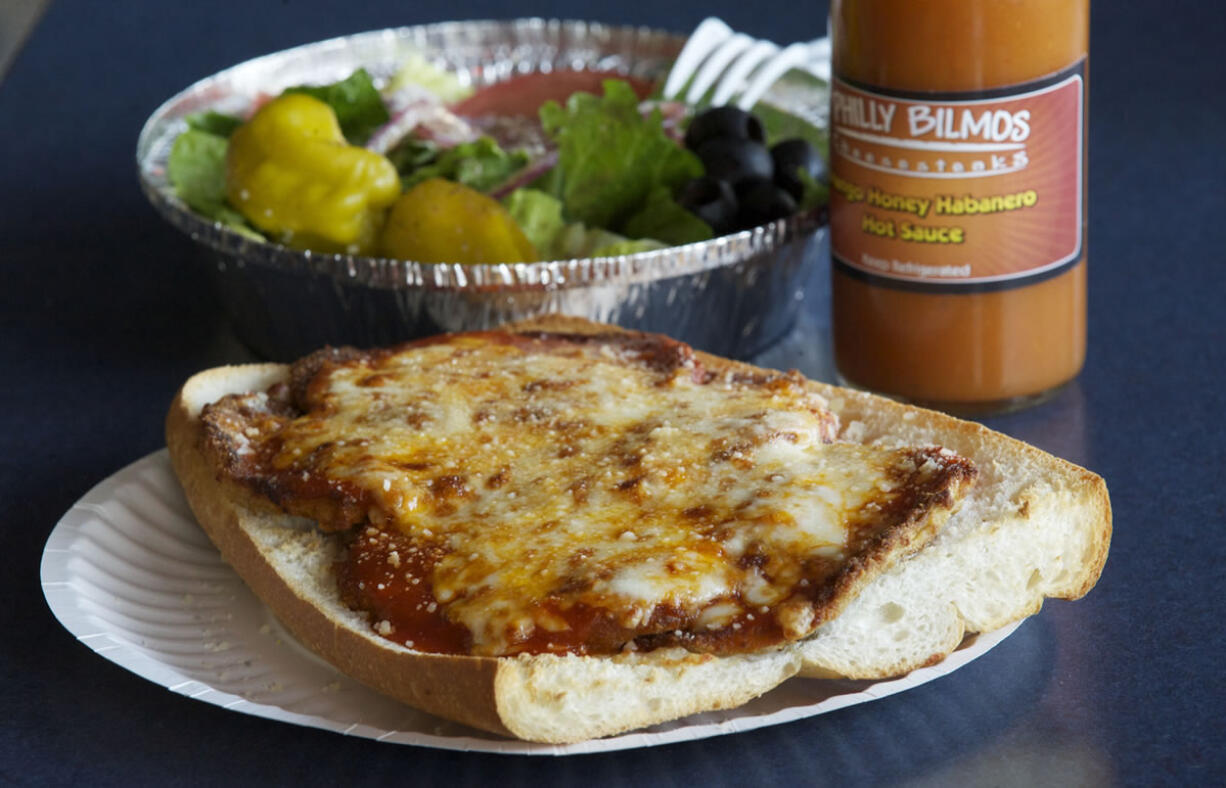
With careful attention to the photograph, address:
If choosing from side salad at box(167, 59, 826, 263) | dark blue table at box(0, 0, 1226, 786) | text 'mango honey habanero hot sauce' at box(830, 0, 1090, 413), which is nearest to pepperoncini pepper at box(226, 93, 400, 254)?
side salad at box(167, 59, 826, 263)

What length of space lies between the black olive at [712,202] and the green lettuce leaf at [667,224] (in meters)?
0.01

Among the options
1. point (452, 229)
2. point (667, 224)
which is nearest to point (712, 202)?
point (667, 224)

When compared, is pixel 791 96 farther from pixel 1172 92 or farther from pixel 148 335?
pixel 148 335

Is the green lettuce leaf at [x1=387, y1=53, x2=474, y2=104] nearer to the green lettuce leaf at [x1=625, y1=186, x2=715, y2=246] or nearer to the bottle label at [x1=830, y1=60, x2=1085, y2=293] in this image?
the green lettuce leaf at [x1=625, y1=186, x2=715, y2=246]

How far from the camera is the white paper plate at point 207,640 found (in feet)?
3.88

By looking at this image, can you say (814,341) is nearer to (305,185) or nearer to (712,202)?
(712,202)

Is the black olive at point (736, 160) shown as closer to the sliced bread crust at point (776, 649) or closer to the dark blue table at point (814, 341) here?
the dark blue table at point (814, 341)

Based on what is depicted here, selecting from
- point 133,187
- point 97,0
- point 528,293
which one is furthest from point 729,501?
point 97,0

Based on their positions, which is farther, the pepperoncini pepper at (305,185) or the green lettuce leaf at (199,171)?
the green lettuce leaf at (199,171)

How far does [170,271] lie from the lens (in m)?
2.46

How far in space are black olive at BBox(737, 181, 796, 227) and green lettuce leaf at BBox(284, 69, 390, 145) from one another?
72 cm

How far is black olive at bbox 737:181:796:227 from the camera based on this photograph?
2002mm

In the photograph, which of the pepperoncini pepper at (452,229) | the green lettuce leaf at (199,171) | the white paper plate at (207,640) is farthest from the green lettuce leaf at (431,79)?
the white paper plate at (207,640)

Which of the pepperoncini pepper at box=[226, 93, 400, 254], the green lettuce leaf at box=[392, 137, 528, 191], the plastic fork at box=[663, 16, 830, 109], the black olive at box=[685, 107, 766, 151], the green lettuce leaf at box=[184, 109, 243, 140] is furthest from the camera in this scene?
the plastic fork at box=[663, 16, 830, 109]
